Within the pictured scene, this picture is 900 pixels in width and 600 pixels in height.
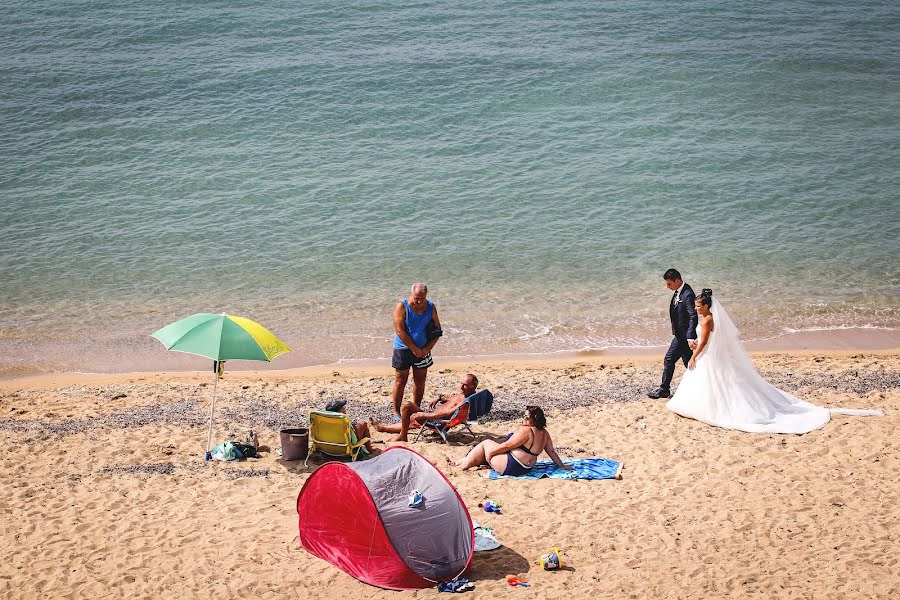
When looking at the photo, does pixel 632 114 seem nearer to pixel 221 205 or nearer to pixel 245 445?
pixel 221 205

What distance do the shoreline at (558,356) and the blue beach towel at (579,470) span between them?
482 cm

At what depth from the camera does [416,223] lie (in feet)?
67.6

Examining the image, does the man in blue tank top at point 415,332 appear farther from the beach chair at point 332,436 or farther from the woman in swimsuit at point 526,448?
the woman in swimsuit at point 526,448

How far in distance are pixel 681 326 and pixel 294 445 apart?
5.42 meters

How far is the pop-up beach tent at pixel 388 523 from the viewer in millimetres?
7625

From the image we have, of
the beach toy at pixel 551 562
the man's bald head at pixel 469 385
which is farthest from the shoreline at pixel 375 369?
the beach toy at pixel 551 562

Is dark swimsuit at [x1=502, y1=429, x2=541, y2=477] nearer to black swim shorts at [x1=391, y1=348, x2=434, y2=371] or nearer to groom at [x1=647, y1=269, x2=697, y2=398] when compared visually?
black swim shorts at [x1=391, y1=348, x2=434, y2=371]

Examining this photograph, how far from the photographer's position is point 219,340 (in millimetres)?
10078

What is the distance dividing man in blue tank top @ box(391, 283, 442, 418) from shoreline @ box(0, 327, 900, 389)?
3.55m

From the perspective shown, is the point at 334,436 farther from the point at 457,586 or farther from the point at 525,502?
the point at 457,586

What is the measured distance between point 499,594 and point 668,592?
146cm

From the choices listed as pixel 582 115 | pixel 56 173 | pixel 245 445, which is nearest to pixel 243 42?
pixel 56 173

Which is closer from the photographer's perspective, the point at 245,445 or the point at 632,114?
the point at 245,445

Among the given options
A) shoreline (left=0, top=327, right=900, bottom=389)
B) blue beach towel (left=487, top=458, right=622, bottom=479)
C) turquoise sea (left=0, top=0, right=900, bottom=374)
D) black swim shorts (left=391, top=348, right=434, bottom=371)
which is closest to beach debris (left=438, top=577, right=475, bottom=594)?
blue beach towel (left=487, top=458, right=622, bottom=479)
